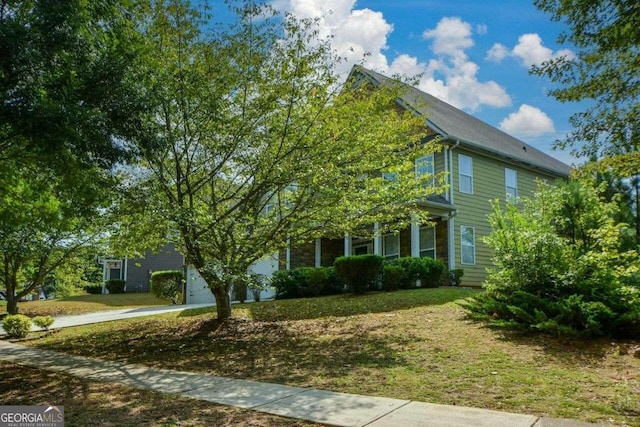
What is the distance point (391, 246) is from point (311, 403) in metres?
13.9

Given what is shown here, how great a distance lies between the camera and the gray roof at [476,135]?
56.2 ft

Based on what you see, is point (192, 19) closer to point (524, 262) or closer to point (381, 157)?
point (381, 157)

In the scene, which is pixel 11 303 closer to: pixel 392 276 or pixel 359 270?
pixel 359 270

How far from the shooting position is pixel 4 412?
5109mm

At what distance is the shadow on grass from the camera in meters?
11.1

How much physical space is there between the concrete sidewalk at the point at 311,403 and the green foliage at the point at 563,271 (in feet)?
10.3

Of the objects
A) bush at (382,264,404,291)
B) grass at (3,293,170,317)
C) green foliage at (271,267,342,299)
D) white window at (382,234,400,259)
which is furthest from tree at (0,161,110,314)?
white window at (382,234,400,259)

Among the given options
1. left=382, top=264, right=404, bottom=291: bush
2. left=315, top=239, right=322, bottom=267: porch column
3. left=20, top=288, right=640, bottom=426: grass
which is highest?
left=315, top=239, right=322, bottom=267: porch column

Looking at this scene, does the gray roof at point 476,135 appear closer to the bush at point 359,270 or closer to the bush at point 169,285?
the bush at point 359,270

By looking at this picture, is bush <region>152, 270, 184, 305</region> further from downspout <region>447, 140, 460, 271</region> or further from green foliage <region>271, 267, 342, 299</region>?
downspout <region>447, 140, 460, 271</region>

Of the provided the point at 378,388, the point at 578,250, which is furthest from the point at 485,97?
the point at 378,388

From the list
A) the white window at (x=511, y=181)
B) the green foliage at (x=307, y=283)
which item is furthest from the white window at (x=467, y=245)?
the green foliage at (x=307, y=283)

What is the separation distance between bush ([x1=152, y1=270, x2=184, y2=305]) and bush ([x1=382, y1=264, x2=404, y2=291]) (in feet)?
32.5

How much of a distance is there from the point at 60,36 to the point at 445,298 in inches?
362
